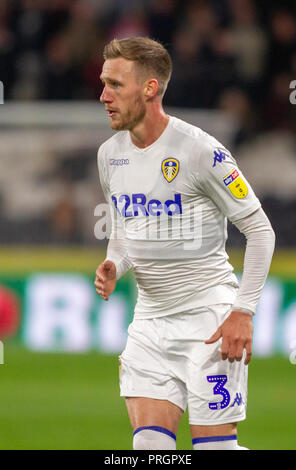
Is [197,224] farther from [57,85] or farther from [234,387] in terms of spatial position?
[57,85]

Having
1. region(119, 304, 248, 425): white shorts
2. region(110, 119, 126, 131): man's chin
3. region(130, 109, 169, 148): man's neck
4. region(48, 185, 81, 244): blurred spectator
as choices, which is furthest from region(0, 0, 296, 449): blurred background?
region(110, 119, 126, 131): man's chin

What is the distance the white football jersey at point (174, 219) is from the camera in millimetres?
4344

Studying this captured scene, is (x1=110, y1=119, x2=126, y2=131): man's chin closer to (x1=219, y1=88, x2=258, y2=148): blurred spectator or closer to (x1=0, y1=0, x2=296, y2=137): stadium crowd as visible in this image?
(x1=219, y1=88, x2=258, y2=148): blurred spectator

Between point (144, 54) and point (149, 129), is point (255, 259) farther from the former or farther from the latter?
point (144, 54)

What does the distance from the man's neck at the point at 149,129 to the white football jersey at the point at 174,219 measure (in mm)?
26

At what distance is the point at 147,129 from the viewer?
176 inches

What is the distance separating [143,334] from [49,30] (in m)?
7.50

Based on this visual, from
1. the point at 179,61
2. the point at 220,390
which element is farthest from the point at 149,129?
the point at 179,61

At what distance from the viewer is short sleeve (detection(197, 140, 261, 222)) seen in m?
4.23

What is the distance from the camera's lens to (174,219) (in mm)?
4406

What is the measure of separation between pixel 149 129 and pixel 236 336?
0.96m

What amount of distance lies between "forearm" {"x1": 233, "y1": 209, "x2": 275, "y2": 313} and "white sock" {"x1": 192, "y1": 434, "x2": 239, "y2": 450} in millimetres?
536
